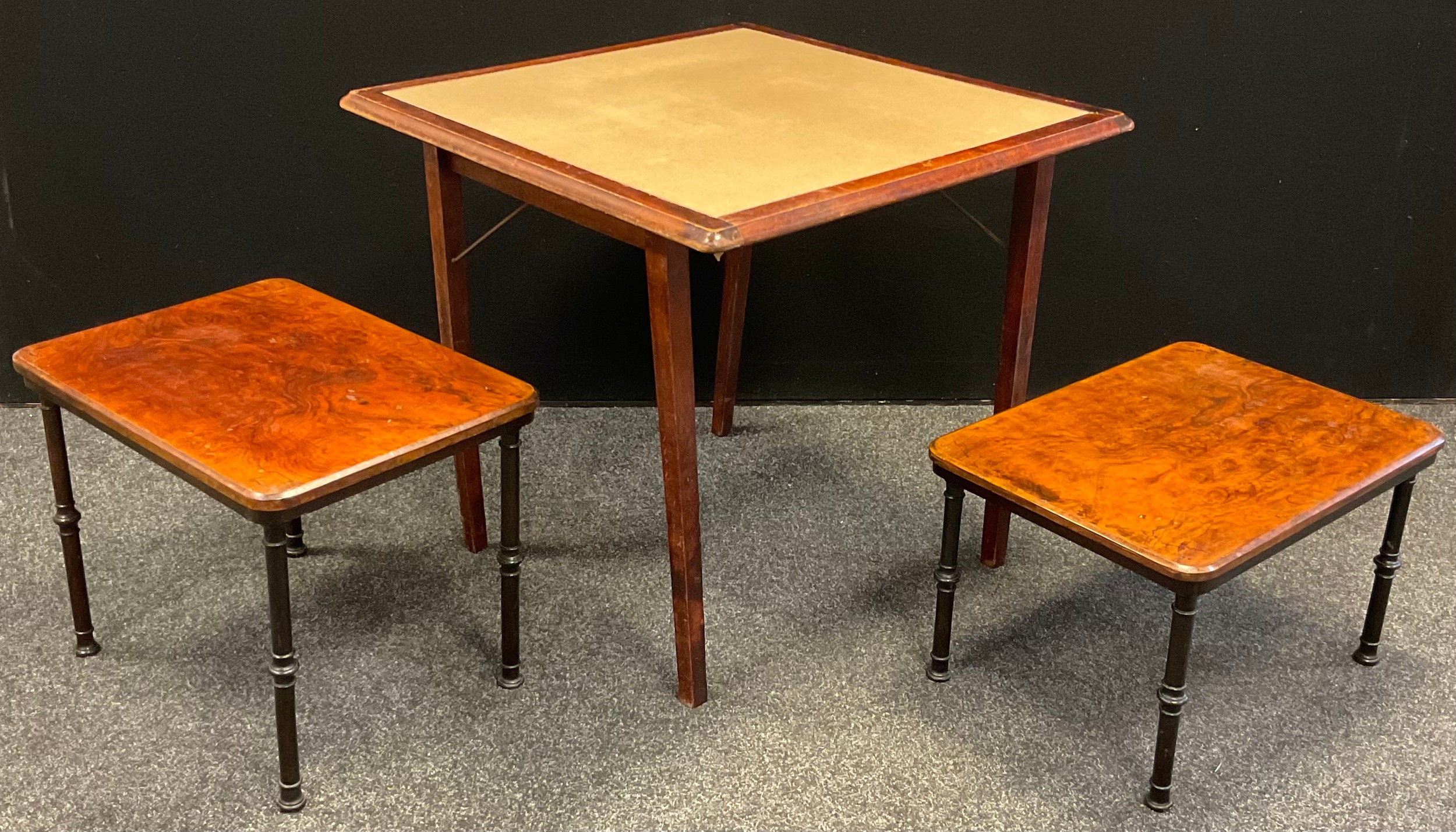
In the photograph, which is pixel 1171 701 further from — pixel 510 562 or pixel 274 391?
pixel 274 391

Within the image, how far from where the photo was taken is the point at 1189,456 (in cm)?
178

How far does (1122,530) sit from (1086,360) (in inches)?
49.0

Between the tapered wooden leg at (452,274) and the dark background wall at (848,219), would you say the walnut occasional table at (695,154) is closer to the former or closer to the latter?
the tapered wooden leg at (452,274)

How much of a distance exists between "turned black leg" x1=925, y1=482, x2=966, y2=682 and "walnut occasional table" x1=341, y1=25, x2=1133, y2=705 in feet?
1.04

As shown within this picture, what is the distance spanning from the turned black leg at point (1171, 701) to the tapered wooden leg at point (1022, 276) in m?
0.38

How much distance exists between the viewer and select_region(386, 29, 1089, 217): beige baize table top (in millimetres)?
1734

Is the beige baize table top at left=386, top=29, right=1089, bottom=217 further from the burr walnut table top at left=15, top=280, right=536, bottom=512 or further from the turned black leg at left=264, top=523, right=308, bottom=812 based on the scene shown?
the turned black leg at left=264, top=523, right=308, bottom=812

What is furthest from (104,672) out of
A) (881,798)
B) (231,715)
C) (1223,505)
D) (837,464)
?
(1223,505)

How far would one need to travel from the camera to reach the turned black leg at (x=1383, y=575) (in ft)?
6.39

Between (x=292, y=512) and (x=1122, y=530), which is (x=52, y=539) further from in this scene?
(x=1122, y=530)

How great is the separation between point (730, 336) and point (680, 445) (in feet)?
2.71

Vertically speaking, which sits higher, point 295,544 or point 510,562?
point 510,562

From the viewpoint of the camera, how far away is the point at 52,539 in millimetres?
2326

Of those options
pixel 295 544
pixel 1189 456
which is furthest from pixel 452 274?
pixel 1189 456
